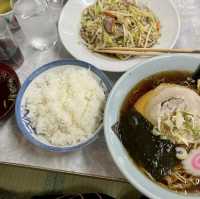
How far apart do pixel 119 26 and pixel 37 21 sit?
313mm

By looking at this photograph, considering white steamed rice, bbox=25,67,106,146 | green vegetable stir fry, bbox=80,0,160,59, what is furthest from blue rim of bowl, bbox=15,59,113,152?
green vegetable stir fry, bbox=80,0,160,59

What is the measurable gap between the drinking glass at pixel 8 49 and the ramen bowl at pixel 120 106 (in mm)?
451

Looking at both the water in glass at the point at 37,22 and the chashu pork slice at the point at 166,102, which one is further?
the water in glass at the point at 37,22

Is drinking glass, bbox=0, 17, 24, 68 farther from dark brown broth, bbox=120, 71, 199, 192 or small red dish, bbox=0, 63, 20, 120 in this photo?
dark brown broth, bbox=120, 71, 199, 192

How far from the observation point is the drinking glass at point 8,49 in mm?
1295

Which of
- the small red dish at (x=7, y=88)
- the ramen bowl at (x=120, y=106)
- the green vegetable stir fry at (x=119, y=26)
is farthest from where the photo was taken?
the green vegetable stir fry at (x=119, y=26)

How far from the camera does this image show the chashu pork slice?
41.9 inches

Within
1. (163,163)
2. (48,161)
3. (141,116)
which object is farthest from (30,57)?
(163,163)

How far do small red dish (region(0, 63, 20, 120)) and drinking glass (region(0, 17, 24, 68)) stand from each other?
0.04 metres

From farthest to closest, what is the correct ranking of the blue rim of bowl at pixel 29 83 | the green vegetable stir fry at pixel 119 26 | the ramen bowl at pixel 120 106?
the green vegetable stir fry at pixel 119 26 → the blue rim of bowl at pixel 29 83 → the ramen bowl at pixel 120 106

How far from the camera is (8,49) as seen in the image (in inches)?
51.7

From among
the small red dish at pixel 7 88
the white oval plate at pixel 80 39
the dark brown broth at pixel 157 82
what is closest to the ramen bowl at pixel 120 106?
the dark brown broth at pixel 157 82

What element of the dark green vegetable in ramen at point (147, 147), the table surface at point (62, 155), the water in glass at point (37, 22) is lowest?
the table surface at point (62, 155)

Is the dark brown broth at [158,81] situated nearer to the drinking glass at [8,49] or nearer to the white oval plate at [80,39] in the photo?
the white oval plate at [80,39]
